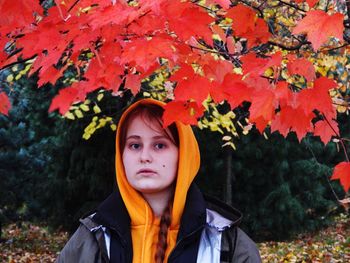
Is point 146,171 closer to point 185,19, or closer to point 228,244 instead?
point 228,244

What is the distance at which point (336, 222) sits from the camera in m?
14.8

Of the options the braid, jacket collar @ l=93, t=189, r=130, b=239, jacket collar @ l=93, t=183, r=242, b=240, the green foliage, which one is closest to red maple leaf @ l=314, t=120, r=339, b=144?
jacket collar @ l=93, t=183, r=242, b=240

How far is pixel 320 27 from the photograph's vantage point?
1.82 m

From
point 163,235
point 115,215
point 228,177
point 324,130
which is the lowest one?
point 228,177

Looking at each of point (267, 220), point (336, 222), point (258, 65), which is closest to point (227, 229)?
point (258, 65)

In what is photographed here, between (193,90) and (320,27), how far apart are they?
0.58 meters

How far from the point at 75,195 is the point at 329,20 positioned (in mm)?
9712

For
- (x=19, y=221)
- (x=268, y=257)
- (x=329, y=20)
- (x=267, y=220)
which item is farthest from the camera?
(x=19, y=221)

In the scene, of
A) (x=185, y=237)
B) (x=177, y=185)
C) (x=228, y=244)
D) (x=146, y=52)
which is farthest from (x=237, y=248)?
(x=146, y=52)

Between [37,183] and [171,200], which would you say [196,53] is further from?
[37,183]

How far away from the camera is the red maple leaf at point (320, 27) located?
1803mm

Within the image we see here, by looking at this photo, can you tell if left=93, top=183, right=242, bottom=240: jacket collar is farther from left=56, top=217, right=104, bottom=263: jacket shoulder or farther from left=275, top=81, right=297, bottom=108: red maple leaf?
left=275, top=81, right=297, bottom=108: red maple leaf

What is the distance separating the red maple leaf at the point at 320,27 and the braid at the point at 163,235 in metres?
0.88

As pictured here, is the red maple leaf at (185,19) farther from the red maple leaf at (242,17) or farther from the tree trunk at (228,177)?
the tree trunk at (228,177)
